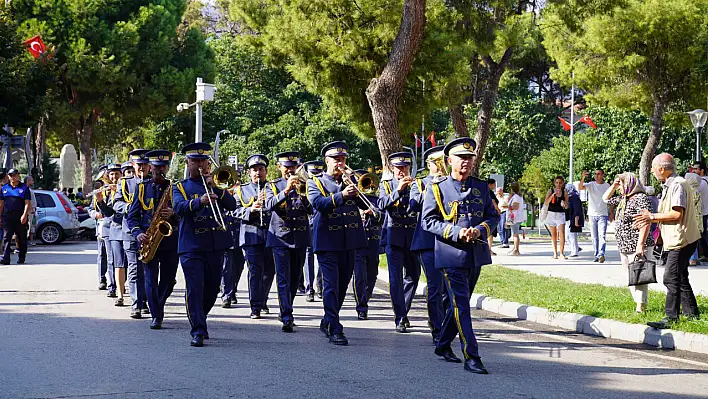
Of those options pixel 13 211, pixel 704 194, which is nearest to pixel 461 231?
pixel 704 194

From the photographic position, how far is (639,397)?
23.1ft

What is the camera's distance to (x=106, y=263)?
14680mm

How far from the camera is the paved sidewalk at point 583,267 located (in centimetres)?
1497

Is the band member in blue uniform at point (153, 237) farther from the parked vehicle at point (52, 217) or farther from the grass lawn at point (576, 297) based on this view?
the parked vehicle at point (52, 217)

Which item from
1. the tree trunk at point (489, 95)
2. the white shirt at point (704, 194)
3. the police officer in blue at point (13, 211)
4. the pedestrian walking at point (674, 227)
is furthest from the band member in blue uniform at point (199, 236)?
the tree trunk at point (489, 95)

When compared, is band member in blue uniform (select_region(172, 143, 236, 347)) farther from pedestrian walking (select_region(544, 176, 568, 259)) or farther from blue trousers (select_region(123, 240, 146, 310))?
pedestrian walking (select_region(544, 176, 568, 259))

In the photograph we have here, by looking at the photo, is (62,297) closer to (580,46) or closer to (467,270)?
(467,270)

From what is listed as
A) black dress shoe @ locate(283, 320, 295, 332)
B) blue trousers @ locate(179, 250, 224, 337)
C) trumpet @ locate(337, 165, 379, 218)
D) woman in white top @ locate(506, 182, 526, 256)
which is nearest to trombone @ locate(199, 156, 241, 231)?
blue trousers @ locate(179, 250, 224, 337)

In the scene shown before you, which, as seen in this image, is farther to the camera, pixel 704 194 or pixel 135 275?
pixel 704 194

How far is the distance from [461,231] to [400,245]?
2.93 metres

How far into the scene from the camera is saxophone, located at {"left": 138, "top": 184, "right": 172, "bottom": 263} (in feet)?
32.6

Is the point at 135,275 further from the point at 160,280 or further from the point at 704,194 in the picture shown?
the point at 704,194

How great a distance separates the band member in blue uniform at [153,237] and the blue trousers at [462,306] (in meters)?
3.35

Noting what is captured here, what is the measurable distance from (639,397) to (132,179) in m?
7.15
